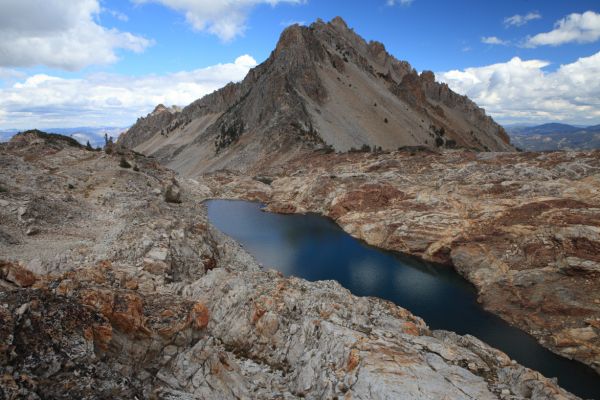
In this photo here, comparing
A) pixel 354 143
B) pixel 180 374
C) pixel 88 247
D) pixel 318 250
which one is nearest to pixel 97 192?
pixel 88 247

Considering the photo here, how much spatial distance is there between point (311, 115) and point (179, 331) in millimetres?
102733

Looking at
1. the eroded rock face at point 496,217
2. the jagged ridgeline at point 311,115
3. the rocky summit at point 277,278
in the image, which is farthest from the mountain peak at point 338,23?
the eroded rock face at point 496,217

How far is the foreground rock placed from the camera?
31.9 ft

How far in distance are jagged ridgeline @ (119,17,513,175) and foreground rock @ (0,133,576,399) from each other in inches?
2848

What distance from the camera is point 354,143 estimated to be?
10875 cm

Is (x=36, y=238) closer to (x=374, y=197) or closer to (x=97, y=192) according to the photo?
(x=97, y=192)

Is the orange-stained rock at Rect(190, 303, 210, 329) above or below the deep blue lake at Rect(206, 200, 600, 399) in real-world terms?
above

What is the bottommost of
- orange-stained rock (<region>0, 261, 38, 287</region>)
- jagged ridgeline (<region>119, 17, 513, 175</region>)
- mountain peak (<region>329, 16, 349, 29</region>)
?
orange-stained rock (<region>0, 261, 38, 287</region>)

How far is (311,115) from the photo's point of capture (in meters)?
112

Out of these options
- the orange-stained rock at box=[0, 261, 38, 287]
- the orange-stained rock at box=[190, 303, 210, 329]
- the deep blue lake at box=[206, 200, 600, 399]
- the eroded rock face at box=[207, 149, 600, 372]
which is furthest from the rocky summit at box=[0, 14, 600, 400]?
the deep blue lake at box=[206, 200, 600, 399]

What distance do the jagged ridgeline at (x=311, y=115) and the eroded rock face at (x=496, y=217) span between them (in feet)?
93.7

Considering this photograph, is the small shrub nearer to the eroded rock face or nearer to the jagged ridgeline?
the eroded rock face

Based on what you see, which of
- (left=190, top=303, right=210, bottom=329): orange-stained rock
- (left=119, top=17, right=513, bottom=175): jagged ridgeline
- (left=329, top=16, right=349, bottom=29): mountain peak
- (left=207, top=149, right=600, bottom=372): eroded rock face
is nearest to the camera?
(left=190, top=303, right=210, bottom=329): orange-stained rock

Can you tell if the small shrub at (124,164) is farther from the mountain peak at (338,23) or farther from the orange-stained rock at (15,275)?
the mountain peak at (338,23)
